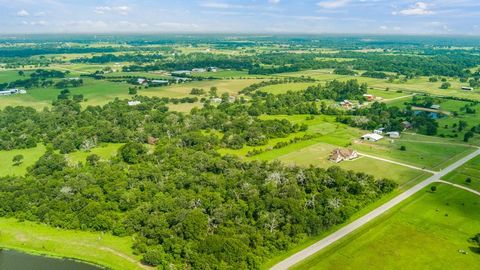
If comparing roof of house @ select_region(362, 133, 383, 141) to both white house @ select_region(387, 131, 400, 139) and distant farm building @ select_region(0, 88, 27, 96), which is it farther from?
distant farm building @ select_region(0, 88, 27, 96)

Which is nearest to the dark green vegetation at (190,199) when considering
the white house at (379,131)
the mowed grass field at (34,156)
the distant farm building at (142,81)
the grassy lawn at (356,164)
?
the mowed grass field at (34,156)

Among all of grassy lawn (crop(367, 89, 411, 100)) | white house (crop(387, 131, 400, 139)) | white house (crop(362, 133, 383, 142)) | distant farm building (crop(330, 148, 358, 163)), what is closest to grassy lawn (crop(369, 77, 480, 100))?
grassy lawn (crop(367, 89, 411, 100))

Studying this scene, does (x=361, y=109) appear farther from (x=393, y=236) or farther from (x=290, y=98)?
(x=393, y=236)

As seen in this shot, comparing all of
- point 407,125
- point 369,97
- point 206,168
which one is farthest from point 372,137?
point 369,97

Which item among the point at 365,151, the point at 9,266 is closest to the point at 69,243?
the point at 9,266

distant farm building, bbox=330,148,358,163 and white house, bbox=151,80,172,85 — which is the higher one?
white house, bbox=151,80,172,85
